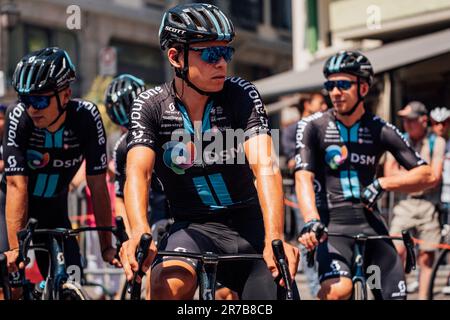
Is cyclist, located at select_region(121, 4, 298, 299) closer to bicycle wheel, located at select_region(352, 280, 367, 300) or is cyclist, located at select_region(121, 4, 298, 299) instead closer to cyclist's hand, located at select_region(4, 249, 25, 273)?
cyclist's hand, located at select_region(4, 249, 25, 273)

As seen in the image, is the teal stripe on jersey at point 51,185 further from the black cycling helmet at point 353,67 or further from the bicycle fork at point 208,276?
the bicycle fork at point 208,276

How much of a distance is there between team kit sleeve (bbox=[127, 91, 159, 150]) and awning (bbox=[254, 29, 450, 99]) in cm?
1067

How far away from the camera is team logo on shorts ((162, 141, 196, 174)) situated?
5.42 meters

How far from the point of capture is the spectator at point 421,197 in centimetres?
1151

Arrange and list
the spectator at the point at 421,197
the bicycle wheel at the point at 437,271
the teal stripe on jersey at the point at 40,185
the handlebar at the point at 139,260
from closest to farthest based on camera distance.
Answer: the handlebar at the point at 139,260
the teal stripe on jersey at the point at 40,185
the bicycle wheel at the point at 437,271
the spectator at the point at 421,197

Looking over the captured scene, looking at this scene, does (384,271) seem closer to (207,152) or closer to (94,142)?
(94,142)

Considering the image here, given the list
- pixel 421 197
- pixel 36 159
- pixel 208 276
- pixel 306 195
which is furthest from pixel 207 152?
pixel 421 197

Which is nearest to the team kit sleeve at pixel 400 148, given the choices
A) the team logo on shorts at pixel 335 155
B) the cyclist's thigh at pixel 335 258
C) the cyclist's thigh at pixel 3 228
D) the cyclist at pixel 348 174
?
the cyclist at pixel 348 174

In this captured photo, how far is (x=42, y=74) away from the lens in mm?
6910

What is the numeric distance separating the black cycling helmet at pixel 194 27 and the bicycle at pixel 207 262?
96 centimetres

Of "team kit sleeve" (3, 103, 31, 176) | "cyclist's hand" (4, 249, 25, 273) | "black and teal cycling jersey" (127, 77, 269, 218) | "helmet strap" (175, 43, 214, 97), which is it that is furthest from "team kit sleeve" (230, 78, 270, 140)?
"team kit sleeve" (3, 103, 31, 176)

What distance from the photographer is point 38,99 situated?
6.95 meters

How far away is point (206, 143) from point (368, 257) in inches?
96.9
